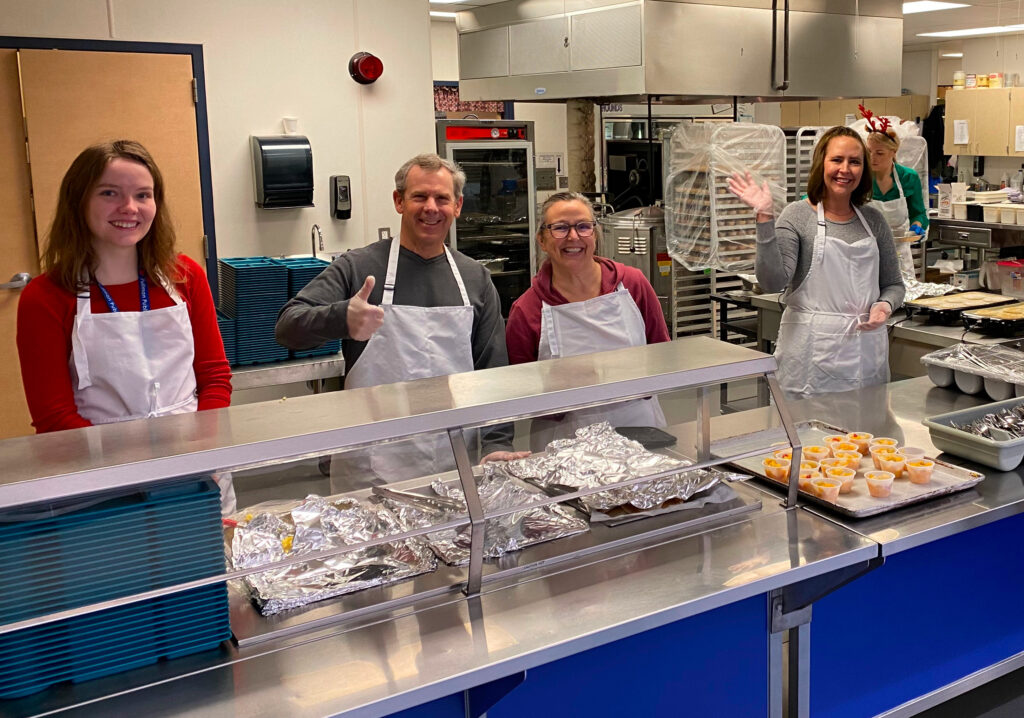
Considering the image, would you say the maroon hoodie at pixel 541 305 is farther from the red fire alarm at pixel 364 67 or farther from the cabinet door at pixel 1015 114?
the cabinet door at pixel 1015 114

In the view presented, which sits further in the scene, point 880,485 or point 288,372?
point 288,372

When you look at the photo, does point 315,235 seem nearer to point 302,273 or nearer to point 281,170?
point 281,170

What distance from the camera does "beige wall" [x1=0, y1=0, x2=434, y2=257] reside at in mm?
4117

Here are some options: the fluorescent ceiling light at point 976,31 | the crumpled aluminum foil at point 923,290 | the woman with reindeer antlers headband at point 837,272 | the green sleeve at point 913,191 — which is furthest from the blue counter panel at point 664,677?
the fluorescent ceiling light at point 976,31

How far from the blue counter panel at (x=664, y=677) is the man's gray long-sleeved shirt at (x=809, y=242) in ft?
5.61

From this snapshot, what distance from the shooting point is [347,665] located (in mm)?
1466

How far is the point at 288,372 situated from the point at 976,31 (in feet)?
31.5

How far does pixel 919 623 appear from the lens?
2211 mm

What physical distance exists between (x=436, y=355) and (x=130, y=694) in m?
1.39

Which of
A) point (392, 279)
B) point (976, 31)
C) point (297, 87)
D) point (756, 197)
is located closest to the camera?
point (392, 279)

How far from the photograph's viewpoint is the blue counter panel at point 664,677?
168 centimetres

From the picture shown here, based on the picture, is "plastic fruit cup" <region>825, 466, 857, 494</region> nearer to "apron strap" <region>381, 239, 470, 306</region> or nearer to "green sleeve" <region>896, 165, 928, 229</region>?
"apron strap" <region>381, 239, 470, 306</region>

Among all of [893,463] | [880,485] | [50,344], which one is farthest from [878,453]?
[50,344]

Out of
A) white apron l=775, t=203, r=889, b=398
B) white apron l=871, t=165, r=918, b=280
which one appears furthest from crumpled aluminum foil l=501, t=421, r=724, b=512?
white apron l=871, t=165, r=918, b=280
